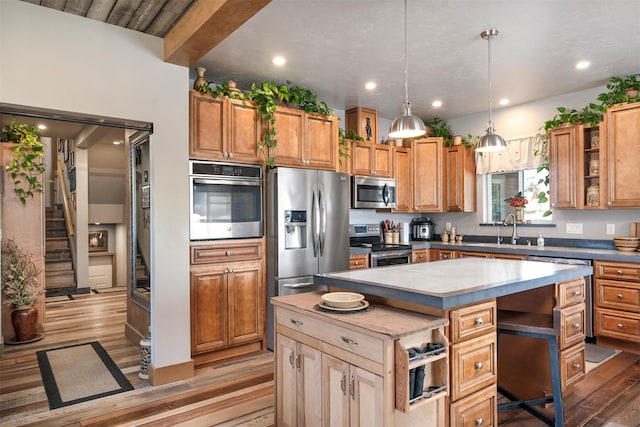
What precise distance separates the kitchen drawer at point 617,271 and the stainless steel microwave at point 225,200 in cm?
338

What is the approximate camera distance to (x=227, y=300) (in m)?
3.63

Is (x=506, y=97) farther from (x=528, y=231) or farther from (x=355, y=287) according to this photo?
(x=355, y=287)

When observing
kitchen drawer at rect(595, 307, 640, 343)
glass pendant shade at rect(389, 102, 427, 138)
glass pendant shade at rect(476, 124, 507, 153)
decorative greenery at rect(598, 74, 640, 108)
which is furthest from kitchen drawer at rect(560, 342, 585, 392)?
decorative greenery at rect(598, 74, 640, 108)

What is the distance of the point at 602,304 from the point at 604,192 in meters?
1.17

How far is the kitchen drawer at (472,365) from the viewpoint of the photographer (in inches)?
77.1

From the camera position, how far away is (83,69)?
2.80m

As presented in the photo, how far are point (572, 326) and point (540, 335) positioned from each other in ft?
2.53

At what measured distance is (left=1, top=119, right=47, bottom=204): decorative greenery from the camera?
4434 mm

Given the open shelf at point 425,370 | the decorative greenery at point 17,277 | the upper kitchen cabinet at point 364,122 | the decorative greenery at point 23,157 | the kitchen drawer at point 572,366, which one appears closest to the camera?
the open shelf at point 425,370

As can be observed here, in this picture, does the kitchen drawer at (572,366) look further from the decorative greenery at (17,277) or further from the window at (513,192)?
the decorative greenery at (17,277)

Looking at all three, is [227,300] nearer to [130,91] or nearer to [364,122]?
[130,91]

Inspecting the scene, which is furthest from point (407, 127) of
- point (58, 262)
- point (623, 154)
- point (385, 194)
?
point (58, 262)

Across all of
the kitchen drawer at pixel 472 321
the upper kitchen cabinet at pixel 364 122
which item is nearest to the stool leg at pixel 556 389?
the kitchen drawer at pixel 472 321

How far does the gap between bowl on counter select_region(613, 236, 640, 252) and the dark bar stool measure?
7.51 feet
